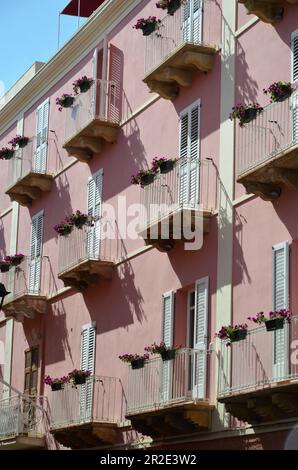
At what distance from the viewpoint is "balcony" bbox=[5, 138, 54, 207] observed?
35.8 metres

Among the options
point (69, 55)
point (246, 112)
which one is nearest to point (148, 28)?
point (246, 112)

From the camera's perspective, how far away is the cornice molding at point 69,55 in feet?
107

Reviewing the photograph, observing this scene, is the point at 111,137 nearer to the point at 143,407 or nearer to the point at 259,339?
the point at 143,407

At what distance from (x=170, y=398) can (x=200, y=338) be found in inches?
58.3

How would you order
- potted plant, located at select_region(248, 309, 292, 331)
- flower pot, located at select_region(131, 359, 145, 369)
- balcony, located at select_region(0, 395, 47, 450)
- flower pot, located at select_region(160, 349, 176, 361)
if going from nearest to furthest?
potted plant, located at select_region(248, 309, 292, 331)
flower pot, located at select_region(160, 349, 176, 361)
flower pot, located at select_region(131, 359, 145, 369)
balcony, located at select_region(0, 395, 47, 450)

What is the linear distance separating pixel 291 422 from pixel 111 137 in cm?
1185

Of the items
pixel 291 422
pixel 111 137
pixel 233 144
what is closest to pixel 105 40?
pixel 111 137

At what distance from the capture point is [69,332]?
32.7 metres

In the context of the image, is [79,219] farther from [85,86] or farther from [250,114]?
[250,114]

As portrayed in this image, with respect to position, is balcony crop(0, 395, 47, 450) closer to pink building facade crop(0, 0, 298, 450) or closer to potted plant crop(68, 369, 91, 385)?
pink building facade crop(0, 0, 298, 450)

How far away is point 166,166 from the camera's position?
2697 centimetres

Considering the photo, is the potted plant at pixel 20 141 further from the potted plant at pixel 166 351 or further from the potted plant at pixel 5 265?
the potted plant at pixel 166 351

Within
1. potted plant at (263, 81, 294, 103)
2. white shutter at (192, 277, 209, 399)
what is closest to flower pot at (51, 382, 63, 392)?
white shutter at (192, 277, 209, 399)

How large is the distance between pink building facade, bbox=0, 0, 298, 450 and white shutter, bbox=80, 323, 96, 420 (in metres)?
0.05
